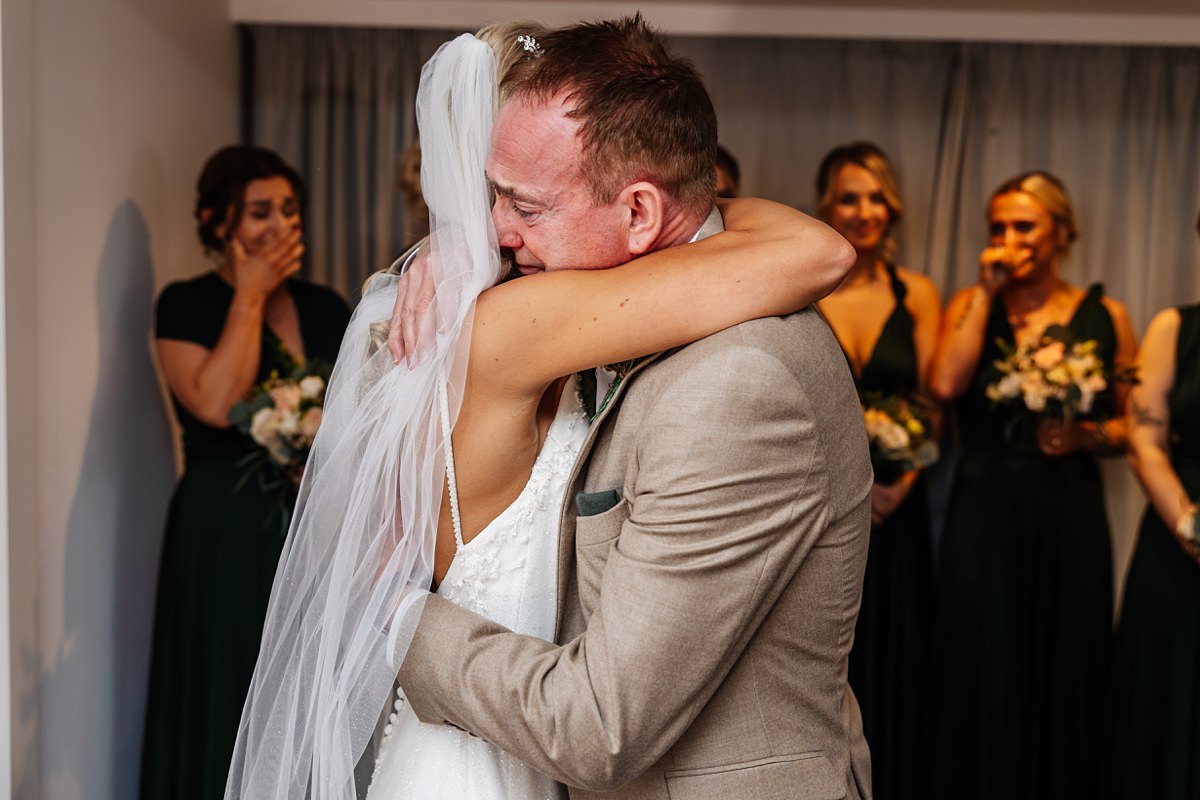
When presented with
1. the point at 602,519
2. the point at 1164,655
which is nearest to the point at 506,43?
the point at 602,519

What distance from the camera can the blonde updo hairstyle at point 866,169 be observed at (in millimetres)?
4719

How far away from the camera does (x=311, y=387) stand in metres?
3.78

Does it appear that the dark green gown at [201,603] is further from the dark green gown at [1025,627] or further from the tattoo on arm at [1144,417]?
the tattoo on arm at [1144,417]

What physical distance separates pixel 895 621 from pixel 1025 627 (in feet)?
1.52

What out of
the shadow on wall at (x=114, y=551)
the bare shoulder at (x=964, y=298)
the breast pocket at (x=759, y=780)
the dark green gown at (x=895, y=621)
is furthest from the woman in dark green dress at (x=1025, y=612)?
the breast pocket at (x=759, y=780)

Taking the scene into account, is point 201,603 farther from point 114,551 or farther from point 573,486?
point 573,486

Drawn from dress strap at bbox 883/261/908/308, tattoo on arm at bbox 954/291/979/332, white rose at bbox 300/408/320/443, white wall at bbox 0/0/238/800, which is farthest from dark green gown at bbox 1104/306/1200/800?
white wall at bbox 0/0/238/800

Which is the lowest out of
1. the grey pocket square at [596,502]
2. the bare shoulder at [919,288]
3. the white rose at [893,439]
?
the white rose at [893,439]

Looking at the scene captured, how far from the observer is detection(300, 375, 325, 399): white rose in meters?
3.76

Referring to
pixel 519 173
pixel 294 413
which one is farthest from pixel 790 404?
pixel 294 413

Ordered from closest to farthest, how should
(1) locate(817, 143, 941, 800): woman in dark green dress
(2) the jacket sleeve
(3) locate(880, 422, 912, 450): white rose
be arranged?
1. (2) the jacket sleeve
2. (3) locate(880, 422, 912, 450): white rose
3. (1) locate(817, 143, 941, 800): woman in dark green dress

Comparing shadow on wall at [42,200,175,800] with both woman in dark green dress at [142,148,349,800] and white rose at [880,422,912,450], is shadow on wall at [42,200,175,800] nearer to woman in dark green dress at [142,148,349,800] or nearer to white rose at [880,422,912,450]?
woman in dark green dress at [142,148,349,800]

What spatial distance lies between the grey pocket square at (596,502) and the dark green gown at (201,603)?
2.41 meters

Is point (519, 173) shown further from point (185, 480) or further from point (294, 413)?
point (185, 480)
